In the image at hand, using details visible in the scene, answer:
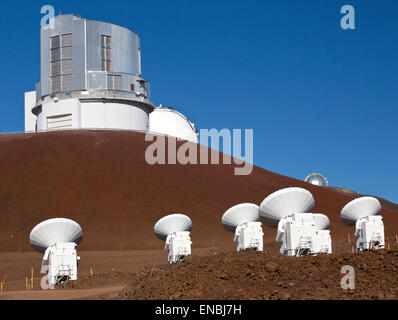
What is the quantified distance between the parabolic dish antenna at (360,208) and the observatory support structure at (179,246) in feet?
30.3

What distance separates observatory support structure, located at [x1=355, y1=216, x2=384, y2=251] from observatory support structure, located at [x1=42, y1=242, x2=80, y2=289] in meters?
15.7

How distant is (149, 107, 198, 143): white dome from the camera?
76.8 metres

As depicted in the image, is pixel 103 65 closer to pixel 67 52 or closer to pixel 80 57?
pixel 80 57

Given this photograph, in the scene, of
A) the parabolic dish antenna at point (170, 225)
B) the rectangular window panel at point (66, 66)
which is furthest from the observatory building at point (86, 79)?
the parabolic dish antenna at point (170, 225)

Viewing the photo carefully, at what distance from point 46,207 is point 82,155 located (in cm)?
961

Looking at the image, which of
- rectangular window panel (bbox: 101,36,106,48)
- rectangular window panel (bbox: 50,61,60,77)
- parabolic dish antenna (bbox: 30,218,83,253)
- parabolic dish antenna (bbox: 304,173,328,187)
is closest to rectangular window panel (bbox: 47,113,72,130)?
rectangular window panel (bbox: 50,61,60,77)

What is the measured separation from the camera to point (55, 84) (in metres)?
67.3

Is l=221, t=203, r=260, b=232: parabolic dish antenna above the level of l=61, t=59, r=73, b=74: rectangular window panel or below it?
below

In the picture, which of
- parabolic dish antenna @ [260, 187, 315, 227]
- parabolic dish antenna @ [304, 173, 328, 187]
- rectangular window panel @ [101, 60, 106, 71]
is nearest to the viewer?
parabolic dish antenna @ [260, 187, 315, 227]

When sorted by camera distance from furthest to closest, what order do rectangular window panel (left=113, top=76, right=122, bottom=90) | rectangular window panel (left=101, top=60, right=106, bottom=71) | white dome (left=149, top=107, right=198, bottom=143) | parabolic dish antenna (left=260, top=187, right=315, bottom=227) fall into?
1. white dome (left=149, top=107, right=198, bottom=143)
2. rectangular window panel (left=113, top=76, right=122, bottom=90)
3. rectangular window panel (left=101, top=60, right=106, bottom=71)
4. parabolic dish antenna (left=260, top=187, right=315, bottom=227)

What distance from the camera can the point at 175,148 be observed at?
6331 centimetres

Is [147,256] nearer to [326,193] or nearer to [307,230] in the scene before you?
[307,230]

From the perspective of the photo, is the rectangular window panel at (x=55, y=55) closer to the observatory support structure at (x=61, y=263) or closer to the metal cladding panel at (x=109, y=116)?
the metal cladding panel at (x=109, y=116)

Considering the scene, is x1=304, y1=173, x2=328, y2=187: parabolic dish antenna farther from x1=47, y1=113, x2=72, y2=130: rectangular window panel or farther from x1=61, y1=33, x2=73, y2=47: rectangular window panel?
x1=61, y1=33, x2=73, y2=47: rectangular window panel
